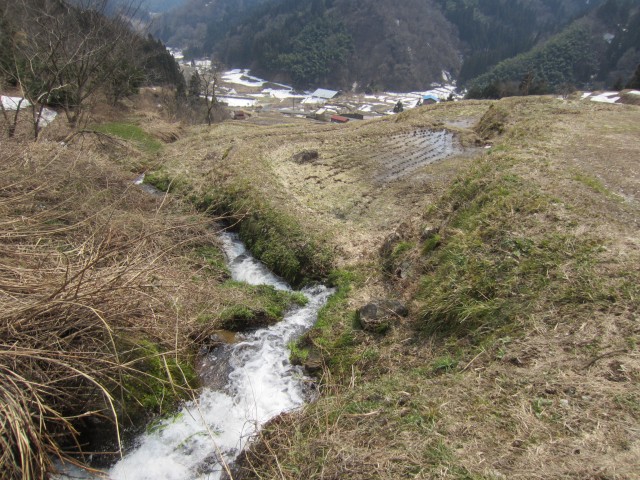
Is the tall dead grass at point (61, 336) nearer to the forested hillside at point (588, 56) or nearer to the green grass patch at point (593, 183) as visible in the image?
the green grass patch at point (593, 183)

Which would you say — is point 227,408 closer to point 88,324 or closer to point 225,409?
point 225,409

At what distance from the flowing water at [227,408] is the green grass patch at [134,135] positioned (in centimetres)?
1303

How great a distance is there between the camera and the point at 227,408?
524 cm

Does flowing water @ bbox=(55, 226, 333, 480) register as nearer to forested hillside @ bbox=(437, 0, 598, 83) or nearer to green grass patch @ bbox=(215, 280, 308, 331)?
green grass patch @ bbox=(215, 280, 308, 331)

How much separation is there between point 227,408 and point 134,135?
54.7 ft

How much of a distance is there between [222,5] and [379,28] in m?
108

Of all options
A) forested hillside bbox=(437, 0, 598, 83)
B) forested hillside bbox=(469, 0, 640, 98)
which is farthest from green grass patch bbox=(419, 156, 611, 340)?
forested hillside bbox=(437, 0, 598, 83)

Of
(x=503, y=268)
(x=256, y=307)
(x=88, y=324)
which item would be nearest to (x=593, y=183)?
(x=503, y=268)

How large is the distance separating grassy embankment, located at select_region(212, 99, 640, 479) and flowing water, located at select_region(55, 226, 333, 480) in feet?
1.63

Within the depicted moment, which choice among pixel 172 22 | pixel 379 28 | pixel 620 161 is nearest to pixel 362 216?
pixel 620 161

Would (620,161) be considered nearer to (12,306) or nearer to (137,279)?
(137,279)

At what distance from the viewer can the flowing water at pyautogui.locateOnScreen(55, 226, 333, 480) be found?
4379 mm

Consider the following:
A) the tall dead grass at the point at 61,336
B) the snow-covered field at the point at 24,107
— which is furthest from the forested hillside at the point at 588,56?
the tall dead grass at the point at 61,336

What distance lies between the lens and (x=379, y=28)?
11988 cm
